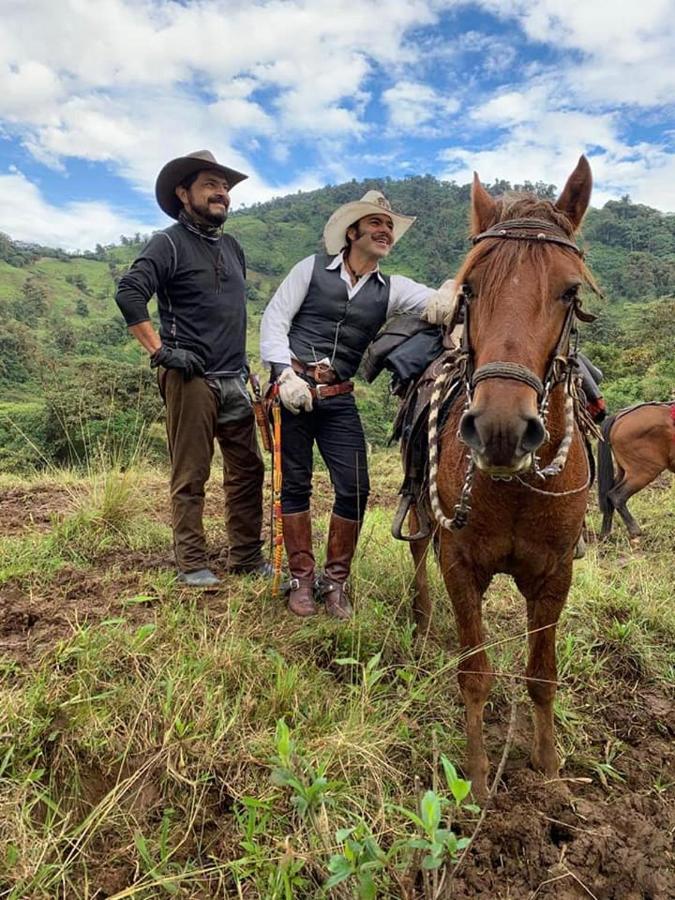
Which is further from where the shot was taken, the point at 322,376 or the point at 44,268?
the point at 44,268

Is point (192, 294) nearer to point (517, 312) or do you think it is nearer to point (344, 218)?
point (344, 218)

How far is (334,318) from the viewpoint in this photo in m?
3.63

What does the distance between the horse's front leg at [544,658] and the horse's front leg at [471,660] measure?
23 centimetres

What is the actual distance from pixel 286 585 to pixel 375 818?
1896 mm

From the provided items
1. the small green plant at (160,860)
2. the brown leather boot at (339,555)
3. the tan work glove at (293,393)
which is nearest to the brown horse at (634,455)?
the brown leather boot at (339,555)

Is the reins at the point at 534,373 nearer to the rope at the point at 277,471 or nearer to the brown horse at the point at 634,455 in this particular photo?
the rope at the point at 277,471

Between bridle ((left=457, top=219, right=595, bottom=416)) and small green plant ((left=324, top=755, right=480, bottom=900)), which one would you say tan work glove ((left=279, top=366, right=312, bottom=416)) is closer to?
bridle ((left=457, top=219, right=595, bottom=416))

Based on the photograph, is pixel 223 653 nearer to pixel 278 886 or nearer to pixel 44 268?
pixel 278 886

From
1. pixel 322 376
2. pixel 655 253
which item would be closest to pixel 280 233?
pixel 655 253

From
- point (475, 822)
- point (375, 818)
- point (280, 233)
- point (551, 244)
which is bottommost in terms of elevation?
point (475, 822)

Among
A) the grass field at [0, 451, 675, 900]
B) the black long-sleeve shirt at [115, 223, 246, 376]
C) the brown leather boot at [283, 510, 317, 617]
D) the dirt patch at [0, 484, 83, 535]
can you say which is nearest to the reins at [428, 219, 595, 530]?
the grass field at [0, 451, 675, 900]

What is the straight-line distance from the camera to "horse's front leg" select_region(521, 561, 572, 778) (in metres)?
2.53

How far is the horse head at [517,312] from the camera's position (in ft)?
5.62

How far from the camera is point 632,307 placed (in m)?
45.4
